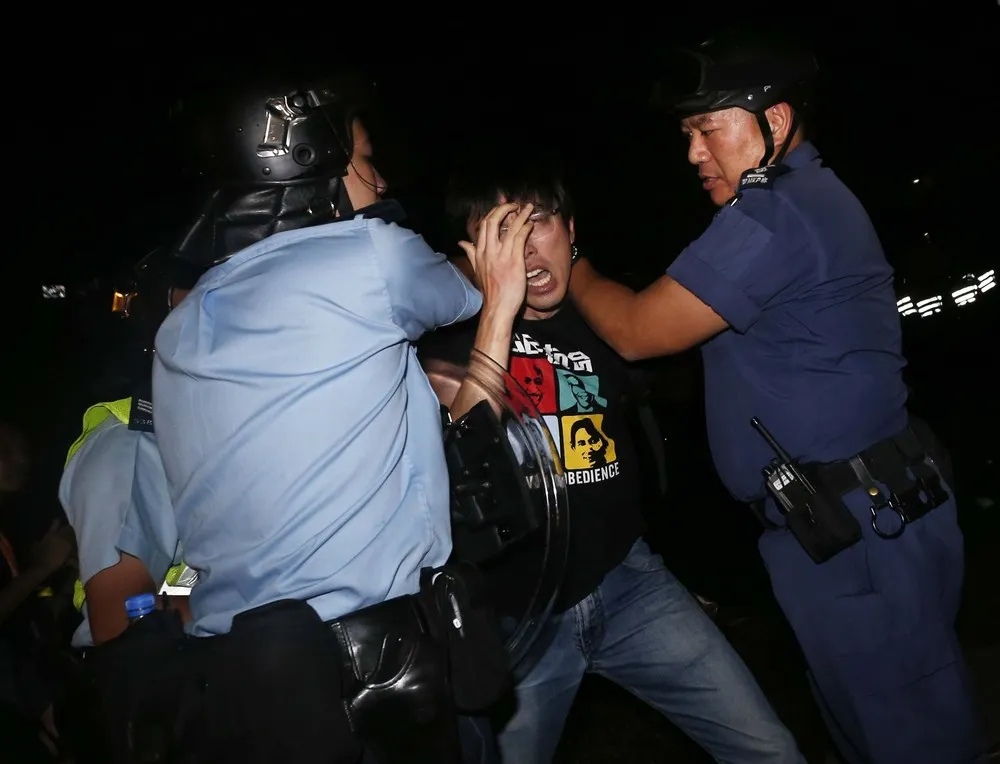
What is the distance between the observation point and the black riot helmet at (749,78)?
217 centimetres

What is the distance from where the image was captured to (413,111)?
5.45 meters

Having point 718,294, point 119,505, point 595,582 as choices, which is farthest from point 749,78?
point 119,505

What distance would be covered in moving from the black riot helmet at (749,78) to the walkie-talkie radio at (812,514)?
2.85 ft

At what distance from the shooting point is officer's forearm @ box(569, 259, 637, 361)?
223 cm

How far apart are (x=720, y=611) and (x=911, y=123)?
6051 millimetres

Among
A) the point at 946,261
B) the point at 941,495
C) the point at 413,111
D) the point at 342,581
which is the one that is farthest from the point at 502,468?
the point at 946,261

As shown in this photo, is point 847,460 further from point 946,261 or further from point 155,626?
point 946,261

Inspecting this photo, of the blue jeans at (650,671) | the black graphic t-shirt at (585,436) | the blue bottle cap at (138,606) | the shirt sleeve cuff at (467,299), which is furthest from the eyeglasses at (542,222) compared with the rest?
the blue bottle cap at (138,606)

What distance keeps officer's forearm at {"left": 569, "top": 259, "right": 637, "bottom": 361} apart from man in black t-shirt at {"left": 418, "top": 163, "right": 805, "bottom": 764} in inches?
2.1

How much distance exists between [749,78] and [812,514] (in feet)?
3.77

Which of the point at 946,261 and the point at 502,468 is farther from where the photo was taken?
the point at 946,261

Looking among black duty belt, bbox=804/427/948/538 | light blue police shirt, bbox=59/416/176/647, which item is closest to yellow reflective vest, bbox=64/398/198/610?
light blue police shirt, bbox=59/416/176/647

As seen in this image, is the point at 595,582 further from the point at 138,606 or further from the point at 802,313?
the point at 138,606

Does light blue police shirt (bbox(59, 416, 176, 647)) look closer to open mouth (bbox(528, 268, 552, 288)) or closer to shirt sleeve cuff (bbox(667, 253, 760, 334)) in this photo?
open mouth (bbox(528, 268, 552, 288))
